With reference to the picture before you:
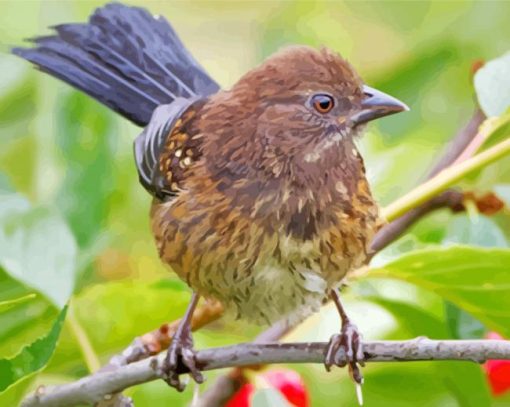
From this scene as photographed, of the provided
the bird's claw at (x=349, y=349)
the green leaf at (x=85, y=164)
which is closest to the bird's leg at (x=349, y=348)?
the bird's claw at (x=349, y=349)

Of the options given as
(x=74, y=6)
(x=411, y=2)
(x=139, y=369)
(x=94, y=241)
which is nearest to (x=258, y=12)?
(x=411, y=2)

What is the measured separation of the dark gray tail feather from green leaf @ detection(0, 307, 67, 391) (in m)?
0.64

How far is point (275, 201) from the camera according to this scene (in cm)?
178

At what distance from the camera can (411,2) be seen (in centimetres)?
294

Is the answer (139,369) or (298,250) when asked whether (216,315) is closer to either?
(298,250)

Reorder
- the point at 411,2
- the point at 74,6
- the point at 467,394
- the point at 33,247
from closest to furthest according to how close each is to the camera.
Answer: the point at 33,247, the point at 467,394, the point at 74,6, the point at 411,2

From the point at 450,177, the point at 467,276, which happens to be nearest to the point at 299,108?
the point at 450,177

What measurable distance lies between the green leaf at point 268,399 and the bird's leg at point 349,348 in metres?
0.08

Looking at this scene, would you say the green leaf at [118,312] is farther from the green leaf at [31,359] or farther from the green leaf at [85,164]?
the green leaf at [31,359]

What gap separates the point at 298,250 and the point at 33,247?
41 cm

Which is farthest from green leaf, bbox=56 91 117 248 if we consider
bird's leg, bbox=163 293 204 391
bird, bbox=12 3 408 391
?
bird's leg, bbox=163 293 204 391

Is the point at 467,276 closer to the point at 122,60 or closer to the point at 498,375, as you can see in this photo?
the point at 498,375

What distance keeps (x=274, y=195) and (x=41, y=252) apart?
1.25 feet

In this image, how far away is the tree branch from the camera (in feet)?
4.37
